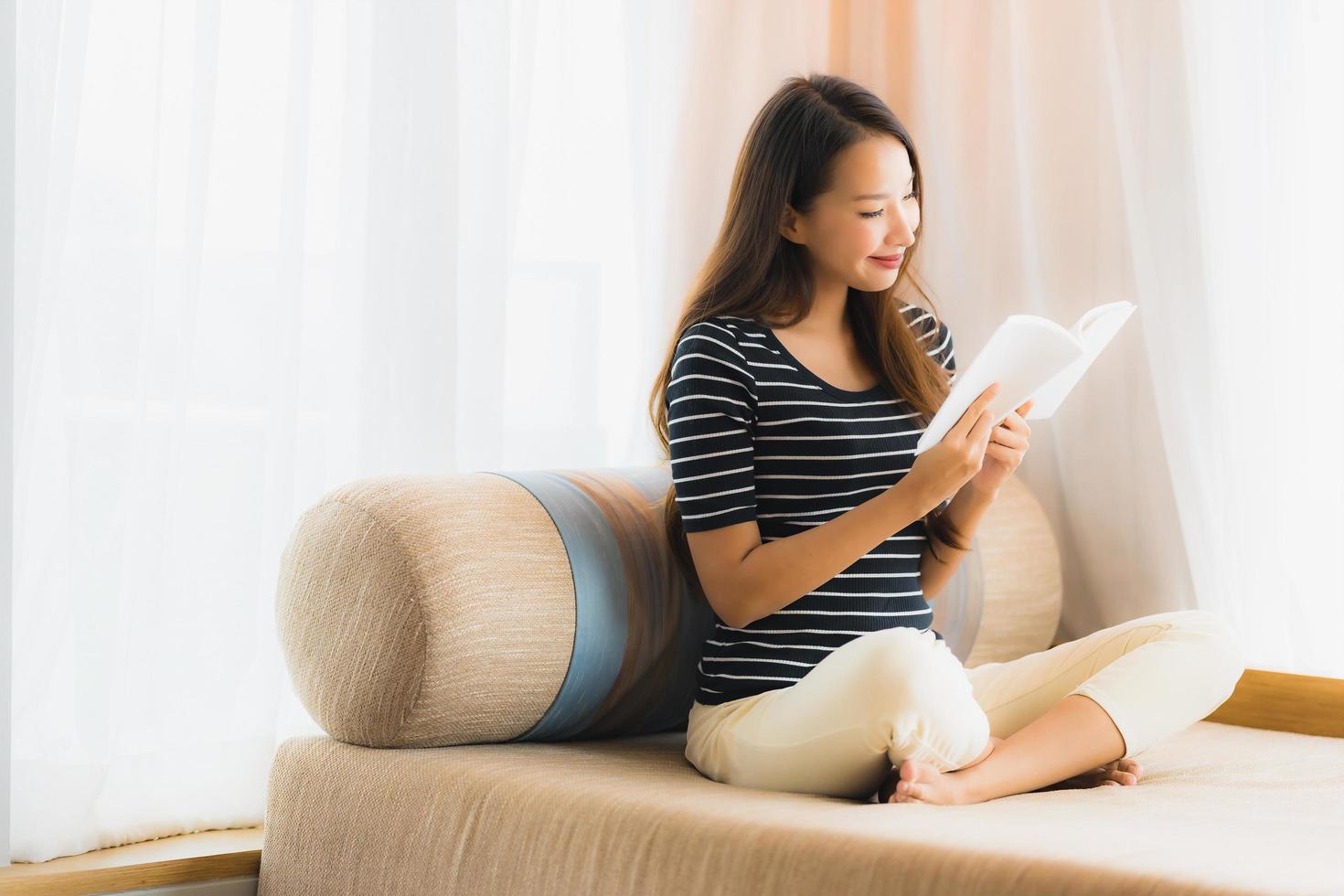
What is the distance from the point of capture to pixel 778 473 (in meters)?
1.27

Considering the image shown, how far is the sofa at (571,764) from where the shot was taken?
2.95ft

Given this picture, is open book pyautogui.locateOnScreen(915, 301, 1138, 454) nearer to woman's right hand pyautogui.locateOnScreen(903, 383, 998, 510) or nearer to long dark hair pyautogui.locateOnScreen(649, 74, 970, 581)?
woman's right hand pyautogui.locateOnScreen(903, 383, 998, 510)

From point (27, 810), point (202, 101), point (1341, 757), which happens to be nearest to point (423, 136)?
point (202, 101)

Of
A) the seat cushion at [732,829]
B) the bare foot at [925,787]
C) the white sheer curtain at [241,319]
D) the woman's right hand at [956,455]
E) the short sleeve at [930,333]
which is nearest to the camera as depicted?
the seat cushion at [732,829]

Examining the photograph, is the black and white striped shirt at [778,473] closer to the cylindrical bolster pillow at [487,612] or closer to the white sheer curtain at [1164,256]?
the cylindrical bolster pillow at [487,612]

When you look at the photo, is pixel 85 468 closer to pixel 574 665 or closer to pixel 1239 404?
pixel 574 665

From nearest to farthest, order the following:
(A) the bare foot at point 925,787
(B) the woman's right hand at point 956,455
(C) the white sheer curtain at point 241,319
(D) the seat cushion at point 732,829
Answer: (D) the seat cushion at point 732,829
(A) the bare foot at point 925,787
(B) the woman's right hand at point 956,455
(C) the white sheer curtain at point 241,319

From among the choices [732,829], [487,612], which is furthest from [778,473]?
[732,829]

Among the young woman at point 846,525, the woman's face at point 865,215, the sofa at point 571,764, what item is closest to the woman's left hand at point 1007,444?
the young woman at point 846,525

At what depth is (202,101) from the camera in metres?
1.37

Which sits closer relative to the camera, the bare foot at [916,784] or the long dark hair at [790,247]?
the bare foot at [916,784]

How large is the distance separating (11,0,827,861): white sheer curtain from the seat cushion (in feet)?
0.67

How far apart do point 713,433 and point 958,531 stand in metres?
0.28

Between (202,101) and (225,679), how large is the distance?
0.59 meters
